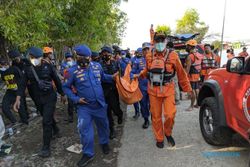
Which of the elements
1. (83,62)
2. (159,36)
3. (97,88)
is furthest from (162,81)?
(83,62)

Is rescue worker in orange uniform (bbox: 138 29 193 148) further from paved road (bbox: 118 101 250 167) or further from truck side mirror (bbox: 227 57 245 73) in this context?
truck side mirror (bbox: 227 57 245 73)

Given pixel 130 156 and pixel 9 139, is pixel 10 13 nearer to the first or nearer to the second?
pixel 9 139

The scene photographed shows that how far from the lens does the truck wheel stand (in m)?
4.38

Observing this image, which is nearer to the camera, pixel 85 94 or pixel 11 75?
pixel 85 94

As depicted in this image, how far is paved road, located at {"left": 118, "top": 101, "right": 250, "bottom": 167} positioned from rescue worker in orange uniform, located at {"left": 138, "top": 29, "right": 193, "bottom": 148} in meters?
0.32

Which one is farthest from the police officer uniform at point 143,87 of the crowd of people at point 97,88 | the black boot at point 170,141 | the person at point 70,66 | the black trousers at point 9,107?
the black trousers at point 9,107

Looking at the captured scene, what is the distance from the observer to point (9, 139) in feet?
19.0

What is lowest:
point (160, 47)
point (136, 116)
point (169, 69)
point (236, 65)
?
point (136, 116)

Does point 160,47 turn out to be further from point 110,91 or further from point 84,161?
point 84,161

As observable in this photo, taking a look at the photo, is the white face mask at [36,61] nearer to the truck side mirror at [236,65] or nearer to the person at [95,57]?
the person at [95,57]

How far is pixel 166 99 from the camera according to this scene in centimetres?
471

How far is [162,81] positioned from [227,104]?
1.05m

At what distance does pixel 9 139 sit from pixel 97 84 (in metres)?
2.50

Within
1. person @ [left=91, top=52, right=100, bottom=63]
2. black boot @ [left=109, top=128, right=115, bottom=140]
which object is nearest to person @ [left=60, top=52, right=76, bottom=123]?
person @ [left=91, top=52, right=100, bottom=63]
